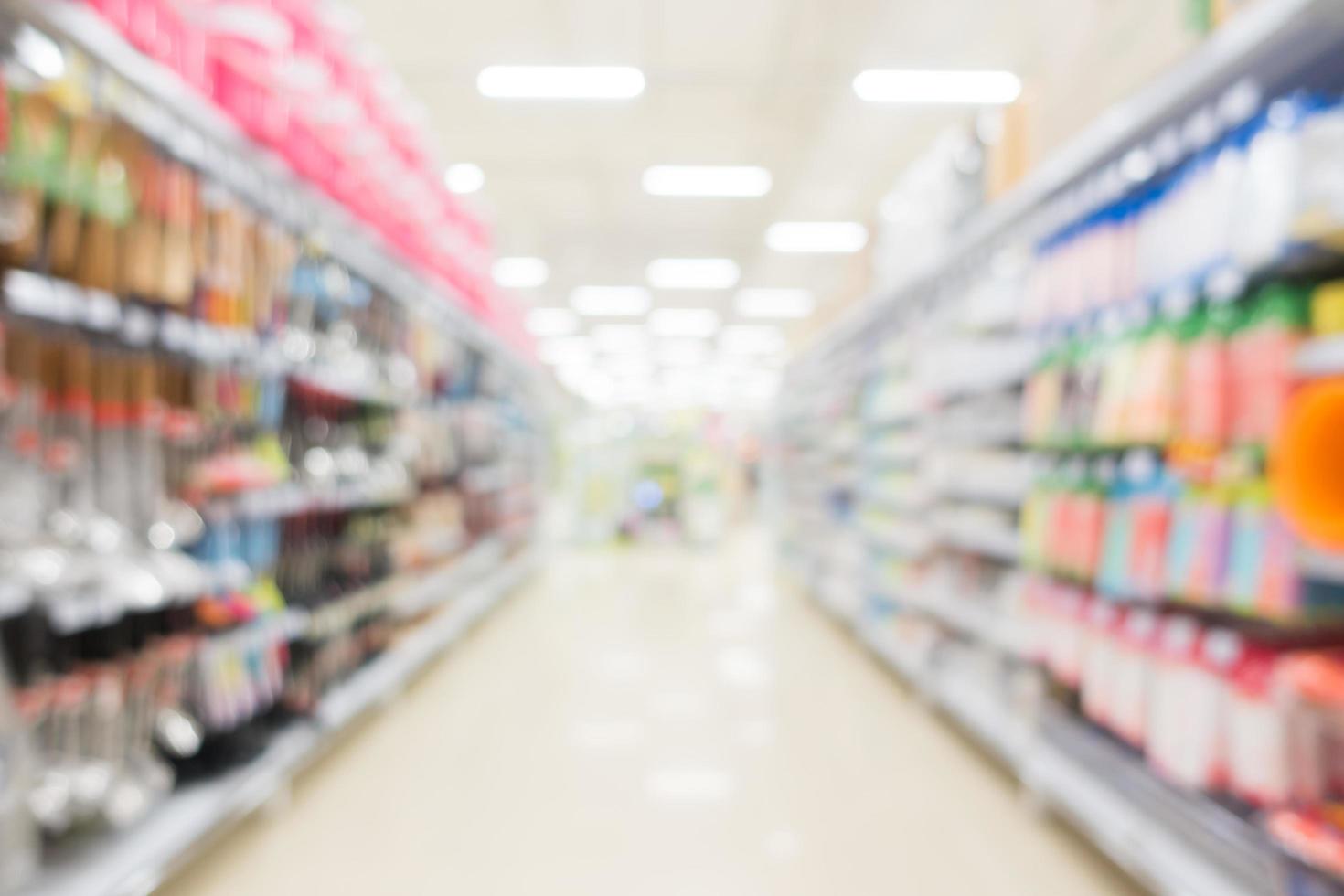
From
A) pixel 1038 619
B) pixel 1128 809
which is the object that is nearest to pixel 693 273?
pixel 1038 619

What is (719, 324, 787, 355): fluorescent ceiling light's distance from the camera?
653 inches

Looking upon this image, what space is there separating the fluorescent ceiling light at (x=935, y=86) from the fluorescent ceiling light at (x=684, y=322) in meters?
8.75

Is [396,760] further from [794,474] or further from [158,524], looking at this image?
[794,474]

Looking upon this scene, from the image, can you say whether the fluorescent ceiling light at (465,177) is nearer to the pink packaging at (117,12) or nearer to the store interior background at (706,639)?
the store interior background at (706,639)

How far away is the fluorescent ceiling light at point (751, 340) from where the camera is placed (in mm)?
16594

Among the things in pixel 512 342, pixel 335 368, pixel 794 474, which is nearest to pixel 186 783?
pixel 335 368

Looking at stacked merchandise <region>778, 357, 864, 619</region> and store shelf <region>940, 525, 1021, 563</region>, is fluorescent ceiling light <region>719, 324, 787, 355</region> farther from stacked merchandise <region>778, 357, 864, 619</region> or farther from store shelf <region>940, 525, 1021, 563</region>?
store shelf <region>940, 525, 1021, 563</region>

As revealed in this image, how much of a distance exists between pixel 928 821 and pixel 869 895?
1.79 ft

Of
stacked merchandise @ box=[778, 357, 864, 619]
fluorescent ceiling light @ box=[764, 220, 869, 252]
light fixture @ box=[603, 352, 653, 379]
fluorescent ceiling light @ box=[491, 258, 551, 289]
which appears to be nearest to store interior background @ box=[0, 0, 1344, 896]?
stacked merchandise @ box=[778, 357, 864, 619]

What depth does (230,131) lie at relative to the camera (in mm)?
2184

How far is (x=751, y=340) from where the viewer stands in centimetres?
1795

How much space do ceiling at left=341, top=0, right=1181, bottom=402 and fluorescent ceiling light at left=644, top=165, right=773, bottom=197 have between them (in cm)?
19

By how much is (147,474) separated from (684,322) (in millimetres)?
14143

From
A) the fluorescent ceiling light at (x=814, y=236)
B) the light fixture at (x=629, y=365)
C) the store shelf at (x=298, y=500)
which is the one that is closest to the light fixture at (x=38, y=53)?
the store shelf at (x=298, y=500)
